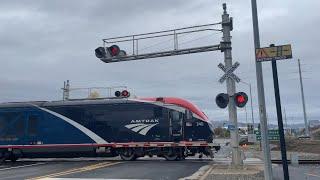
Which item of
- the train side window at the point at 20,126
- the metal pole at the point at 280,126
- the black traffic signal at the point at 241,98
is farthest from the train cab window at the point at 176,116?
the metal pole at the point at 280,126

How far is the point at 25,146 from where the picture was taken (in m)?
31.5

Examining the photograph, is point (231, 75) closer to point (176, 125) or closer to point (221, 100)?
point (221, 100)

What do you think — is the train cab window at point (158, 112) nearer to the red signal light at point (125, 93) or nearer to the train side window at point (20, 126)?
the red signal light at point (125, 93)

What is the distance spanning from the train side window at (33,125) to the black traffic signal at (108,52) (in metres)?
9.69

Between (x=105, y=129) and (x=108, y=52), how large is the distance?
25.7 ft

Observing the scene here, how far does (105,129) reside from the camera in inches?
1222

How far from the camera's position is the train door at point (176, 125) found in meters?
29.9

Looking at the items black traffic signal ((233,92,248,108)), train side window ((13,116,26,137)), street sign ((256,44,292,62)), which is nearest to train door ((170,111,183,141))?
train side window ((13,116,26,137))

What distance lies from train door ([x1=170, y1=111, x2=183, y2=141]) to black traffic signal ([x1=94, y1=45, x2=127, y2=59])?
23.0ft

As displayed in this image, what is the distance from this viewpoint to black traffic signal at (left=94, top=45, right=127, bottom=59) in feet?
79.6

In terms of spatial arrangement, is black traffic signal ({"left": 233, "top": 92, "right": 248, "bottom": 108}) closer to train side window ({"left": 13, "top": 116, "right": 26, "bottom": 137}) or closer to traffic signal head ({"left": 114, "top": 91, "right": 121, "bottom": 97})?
traffic signal head ({"left": 114, "top": 91, "right": 121, "bottom": 97})

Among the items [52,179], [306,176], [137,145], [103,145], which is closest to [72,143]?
[103,145]

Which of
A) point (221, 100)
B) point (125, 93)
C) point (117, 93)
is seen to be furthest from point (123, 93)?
point (221, 100)

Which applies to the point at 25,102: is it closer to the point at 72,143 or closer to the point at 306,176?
the point at 72,143
